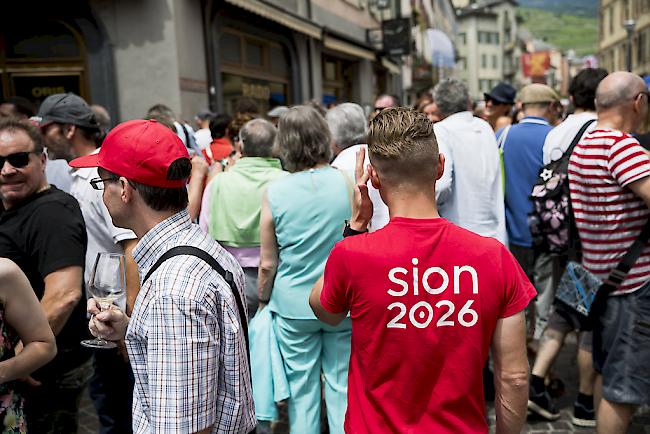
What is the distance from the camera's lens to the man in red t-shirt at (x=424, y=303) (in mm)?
1673

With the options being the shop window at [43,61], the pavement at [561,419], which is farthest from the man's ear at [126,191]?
the shop window at [43,61]

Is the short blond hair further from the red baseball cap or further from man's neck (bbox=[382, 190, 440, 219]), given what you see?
the red baseball cap

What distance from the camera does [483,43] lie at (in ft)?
287

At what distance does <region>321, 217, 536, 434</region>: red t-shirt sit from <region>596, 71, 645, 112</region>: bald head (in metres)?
1.88

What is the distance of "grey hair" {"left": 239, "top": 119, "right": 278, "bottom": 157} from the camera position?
12.7 feet

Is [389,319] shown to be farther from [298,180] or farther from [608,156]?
[608,156]

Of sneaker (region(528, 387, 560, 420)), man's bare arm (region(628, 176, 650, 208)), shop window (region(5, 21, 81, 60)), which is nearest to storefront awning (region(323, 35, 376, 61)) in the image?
shop window (region(5, 21, 81, 60))

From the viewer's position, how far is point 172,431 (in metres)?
1.68

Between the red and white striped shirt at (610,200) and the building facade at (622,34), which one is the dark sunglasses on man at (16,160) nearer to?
the red and white striped shirt at (610,200)

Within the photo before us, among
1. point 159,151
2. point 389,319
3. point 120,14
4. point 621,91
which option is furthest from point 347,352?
point 120,14

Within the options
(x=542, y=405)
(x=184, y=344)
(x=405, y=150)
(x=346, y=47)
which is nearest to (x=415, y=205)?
(x=405, y=150)

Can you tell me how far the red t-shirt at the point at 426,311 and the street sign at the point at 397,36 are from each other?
764 inches

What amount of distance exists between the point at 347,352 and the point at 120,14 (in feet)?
23.4

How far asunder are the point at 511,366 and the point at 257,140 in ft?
8.32
